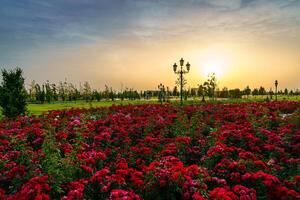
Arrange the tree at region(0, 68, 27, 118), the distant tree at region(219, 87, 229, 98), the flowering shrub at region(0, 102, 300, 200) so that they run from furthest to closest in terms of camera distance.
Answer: the distant tree at region(219, 87, 229, 98)
the tree at region(0, 68, 27, 118)
the flowering shrub at region(0, 102, 300, 200)

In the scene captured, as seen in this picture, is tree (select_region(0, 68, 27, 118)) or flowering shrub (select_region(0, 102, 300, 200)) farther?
tree (select_region(0, 68, 27, 118))

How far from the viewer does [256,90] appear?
14638cm

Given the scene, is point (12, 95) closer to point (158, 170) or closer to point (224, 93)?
point (158, 170)

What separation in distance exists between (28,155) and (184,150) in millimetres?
4148

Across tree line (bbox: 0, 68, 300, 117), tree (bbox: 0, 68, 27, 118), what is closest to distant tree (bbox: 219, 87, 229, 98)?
tree line (bbox: 0, 68, 300, 117)

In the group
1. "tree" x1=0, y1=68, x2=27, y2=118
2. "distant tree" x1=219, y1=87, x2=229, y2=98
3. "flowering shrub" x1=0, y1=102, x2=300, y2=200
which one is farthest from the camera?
"distant tree" x1=219, y1=87, x2=229, y2=98

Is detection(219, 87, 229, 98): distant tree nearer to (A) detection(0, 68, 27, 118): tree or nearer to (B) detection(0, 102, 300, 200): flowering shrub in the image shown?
(A) detection(0, 68, 27, 118): tree

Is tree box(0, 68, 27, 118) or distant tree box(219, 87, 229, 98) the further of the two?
distant tree box(219, 87, 229, 98)

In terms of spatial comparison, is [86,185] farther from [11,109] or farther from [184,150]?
[11,109]

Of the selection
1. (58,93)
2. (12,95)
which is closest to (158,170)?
(12,95)

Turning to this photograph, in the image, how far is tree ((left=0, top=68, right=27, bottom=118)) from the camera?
26231mm

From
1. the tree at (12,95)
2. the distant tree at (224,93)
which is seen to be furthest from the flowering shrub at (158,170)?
the distant tree at (224,93)

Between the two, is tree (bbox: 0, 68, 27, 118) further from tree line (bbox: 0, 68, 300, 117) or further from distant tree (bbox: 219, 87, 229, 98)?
distant tree (bbox: 219, 87, 229, 98)

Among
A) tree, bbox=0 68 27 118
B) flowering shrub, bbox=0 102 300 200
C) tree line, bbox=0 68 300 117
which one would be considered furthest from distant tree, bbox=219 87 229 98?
flowering shrub, bbox=0 102 300 200
